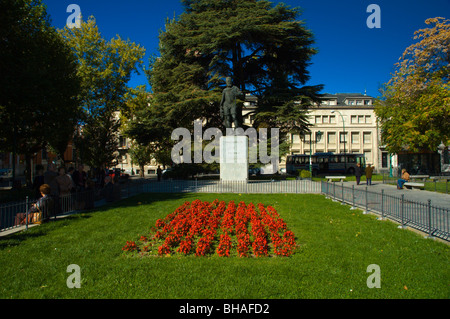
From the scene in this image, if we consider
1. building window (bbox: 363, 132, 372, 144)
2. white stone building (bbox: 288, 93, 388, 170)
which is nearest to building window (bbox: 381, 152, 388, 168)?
white stone building (bbox: 288, 93, 388, 170)

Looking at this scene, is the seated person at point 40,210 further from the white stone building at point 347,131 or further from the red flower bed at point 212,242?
the white stone building at point 347,131

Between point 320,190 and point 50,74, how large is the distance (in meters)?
19.4

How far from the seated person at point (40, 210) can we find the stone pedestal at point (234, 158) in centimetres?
1156

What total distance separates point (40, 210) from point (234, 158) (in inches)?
483

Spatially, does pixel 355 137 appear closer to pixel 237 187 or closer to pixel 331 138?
pixel 331 138

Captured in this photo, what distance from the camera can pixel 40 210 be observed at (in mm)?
9188

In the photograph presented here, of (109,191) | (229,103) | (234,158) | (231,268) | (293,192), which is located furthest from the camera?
(234,158)

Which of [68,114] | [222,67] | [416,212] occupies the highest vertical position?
[222,67]

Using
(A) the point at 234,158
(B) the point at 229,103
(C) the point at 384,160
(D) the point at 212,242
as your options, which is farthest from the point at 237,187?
(C) the point at 384,160

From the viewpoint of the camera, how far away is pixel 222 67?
951 inches

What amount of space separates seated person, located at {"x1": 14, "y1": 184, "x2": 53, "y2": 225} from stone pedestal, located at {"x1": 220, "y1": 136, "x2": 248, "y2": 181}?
11556 mm

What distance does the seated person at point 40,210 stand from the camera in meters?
8.80
